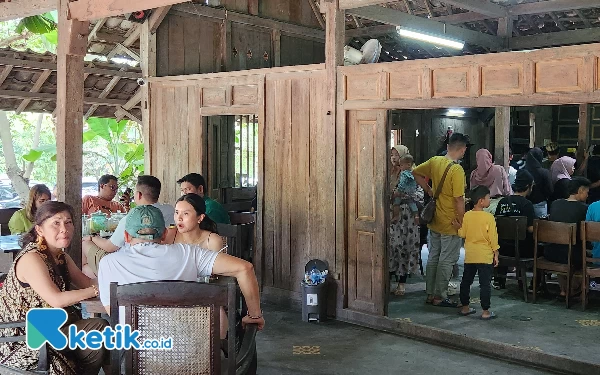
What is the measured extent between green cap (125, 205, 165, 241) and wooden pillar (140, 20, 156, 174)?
5.02 meters

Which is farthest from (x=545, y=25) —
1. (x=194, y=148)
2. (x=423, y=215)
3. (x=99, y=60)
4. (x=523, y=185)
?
(x=99, y=60)

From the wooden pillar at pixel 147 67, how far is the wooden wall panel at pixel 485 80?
3031 millimetres

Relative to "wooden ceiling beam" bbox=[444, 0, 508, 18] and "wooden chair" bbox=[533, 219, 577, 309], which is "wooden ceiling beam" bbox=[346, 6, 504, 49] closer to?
"wooden ceiling beam" bbox=[444, 0, 508, 18]

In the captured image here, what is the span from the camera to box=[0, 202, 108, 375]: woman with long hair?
3785mm

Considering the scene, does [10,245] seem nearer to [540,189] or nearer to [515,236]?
[515,236]

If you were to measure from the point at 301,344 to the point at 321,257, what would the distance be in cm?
122

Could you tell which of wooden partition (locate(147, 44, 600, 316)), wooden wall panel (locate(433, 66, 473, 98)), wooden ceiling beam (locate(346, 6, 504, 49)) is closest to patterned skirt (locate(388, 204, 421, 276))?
wooden partition (locate(147, 44, 600, 316))

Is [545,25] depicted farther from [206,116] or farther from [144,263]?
[144,263]

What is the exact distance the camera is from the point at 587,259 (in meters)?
6.84

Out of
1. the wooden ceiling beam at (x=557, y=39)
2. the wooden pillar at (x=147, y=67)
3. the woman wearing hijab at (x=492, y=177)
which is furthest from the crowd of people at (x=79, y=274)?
the wooden ceiling beam at (x=557, y=39)

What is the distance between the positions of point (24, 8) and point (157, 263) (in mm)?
4206

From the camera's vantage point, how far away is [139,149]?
1170 centimetres

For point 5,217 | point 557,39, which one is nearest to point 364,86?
point 5,217

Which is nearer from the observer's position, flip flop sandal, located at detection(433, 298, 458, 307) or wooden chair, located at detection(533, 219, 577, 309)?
wooden chair, located at detection(533, 219, 577, 309)
